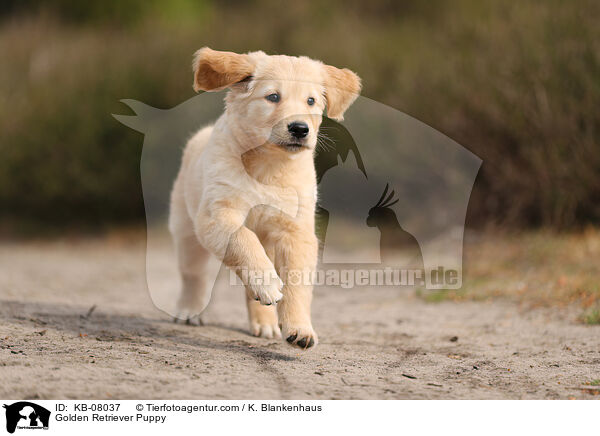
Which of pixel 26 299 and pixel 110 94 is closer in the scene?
pixel 26 299

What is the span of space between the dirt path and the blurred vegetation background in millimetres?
2556

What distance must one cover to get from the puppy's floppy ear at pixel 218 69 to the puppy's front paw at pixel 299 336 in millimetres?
1303

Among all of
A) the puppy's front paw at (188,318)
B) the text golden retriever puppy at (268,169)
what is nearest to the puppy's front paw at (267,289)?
the text golden retriever puppy at (268,169)

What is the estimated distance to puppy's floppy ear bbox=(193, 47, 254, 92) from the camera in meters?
3.84

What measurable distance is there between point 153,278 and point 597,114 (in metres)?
4.76

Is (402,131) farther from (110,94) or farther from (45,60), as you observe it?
(45,60)

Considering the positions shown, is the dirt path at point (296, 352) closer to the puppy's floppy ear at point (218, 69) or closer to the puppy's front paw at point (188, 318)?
the puppy's front paw at point (188, 318)

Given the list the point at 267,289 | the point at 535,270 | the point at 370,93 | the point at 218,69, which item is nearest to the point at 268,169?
the point at 218,69

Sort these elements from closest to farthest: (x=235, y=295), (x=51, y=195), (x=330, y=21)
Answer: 1. (x=235, y=295)
2. (x=51, y=195)
3. (x=330, y=21)

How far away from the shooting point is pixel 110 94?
9.58 m

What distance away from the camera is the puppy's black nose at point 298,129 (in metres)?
3.60
